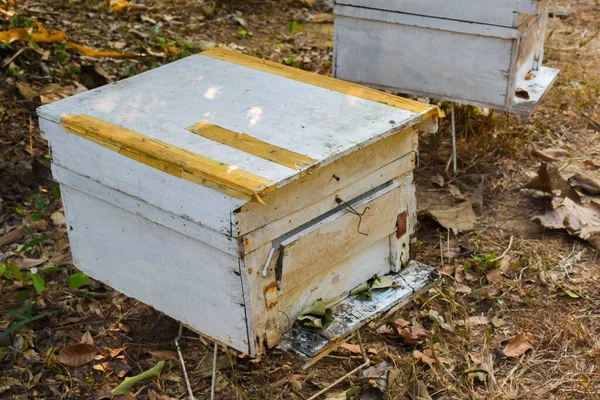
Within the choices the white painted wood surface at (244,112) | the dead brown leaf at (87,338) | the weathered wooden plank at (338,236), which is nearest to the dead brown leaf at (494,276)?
the weathered wooden plank at (338,236)

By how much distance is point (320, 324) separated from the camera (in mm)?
2311

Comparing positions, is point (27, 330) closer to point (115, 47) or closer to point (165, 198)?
point (165, 198)

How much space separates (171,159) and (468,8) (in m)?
1.85

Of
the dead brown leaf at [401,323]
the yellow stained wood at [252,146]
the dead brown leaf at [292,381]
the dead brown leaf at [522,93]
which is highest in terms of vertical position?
the yellow stained wood at [252,146]

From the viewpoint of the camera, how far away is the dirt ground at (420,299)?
282 cm

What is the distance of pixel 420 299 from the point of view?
3.19 metres

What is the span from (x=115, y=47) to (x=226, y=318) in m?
3.10

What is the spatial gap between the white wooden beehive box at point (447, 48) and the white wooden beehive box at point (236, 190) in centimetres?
108

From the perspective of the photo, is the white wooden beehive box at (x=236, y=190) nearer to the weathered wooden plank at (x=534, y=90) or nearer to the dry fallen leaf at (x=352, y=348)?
the dry fallen leaf at (x=352, y=348)

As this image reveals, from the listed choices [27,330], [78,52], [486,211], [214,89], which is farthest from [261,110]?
[78,52]

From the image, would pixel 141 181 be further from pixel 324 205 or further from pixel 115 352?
pixel 115 352

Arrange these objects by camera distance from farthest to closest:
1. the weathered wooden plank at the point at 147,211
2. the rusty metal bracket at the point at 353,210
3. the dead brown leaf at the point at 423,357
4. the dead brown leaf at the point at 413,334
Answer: the dead brown leaf at the point at 413,334 → the dead brown leaf at the point at 423,357 → the rusty metal bracket at the point at 353,210 → the weathered wooden plank at the point at 147,211

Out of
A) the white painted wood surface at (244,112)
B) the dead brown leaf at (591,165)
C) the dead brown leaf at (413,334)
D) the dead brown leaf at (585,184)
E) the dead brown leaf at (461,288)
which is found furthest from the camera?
the dead brown leaf at (591,165)

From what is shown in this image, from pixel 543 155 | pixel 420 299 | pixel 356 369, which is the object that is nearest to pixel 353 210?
pixel 356 369
